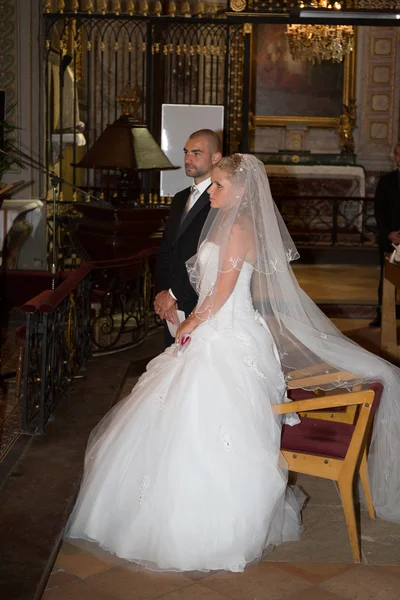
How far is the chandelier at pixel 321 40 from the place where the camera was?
15.2m

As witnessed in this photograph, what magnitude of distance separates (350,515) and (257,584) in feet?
1.80

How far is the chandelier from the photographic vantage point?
50.0 feet

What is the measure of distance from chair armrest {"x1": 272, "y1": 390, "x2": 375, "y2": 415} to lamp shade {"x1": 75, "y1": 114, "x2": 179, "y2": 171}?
5.35 metres

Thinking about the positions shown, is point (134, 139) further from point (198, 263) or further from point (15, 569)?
point (15, 569)

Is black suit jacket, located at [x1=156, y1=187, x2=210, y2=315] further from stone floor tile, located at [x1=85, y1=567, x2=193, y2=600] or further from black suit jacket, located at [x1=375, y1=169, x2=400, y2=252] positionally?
black suit jacket, located at [x1=375, y1=169, x2=400, y2=252]

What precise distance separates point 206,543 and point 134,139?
6.01 m

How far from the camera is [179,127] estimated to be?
10.1 metres

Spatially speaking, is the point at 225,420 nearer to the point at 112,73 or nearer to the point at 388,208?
the point at 388,208

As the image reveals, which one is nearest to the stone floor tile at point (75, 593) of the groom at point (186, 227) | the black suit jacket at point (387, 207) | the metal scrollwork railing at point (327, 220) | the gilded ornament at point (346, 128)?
the groom at point (186, 227)

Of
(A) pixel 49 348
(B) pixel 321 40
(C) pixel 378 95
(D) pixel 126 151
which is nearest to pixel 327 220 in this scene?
(C) pixel 378 95

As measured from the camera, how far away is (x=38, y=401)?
5.70m

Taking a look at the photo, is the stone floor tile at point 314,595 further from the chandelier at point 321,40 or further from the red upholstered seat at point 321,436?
the chandelier at point 321,40

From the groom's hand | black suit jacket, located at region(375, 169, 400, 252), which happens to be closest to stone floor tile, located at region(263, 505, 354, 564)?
the groom's hand

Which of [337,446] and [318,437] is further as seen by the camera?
[318,437]
